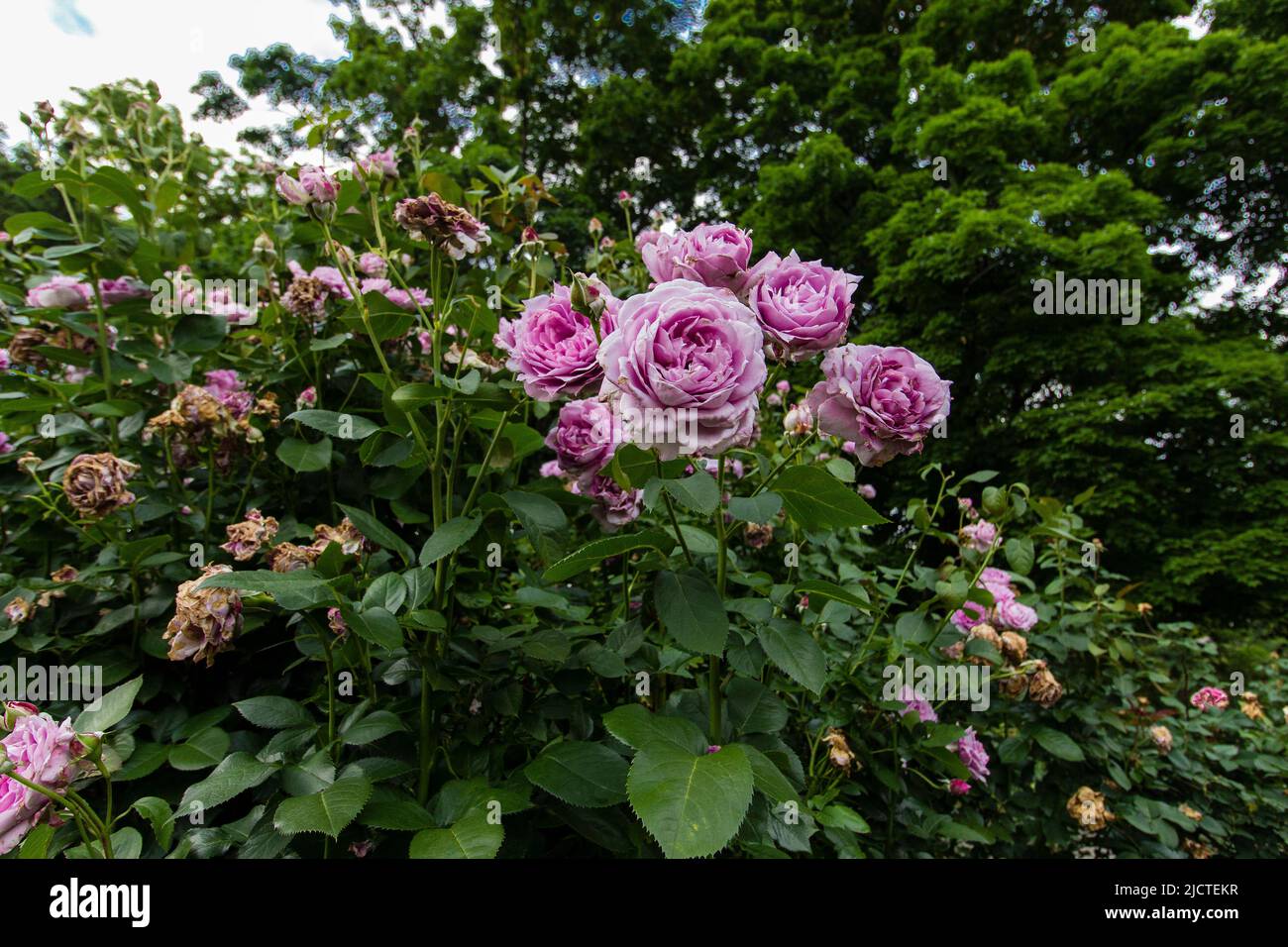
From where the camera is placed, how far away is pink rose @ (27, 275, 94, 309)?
136 centimetres

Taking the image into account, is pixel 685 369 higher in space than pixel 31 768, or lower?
higher

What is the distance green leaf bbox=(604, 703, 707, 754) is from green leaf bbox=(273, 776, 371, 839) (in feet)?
0.93

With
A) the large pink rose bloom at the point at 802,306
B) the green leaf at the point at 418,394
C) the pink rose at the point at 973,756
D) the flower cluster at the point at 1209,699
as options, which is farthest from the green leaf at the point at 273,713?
the flower cluster at the point at 1209,699

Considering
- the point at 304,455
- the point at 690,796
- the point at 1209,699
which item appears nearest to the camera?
the point at 690,796

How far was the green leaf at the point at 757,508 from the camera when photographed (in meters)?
0.82

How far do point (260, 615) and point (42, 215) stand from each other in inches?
44.2

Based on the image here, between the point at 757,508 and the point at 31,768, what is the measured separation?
861 millimetres

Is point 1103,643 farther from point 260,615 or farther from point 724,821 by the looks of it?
point 260,615

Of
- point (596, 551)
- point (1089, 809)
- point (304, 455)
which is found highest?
point (304, 455)

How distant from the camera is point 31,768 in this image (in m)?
0.68

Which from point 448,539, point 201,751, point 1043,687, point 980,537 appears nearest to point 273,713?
point 201,751

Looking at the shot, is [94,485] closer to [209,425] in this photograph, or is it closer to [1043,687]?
[209,425]

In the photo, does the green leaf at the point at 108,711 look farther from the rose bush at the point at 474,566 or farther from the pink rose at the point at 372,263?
the pink rose at the point at 372,263

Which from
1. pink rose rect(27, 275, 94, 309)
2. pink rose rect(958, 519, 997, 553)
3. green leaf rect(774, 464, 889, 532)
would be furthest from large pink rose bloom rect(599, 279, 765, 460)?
pink rose rect(27, 275, 94, 309)
